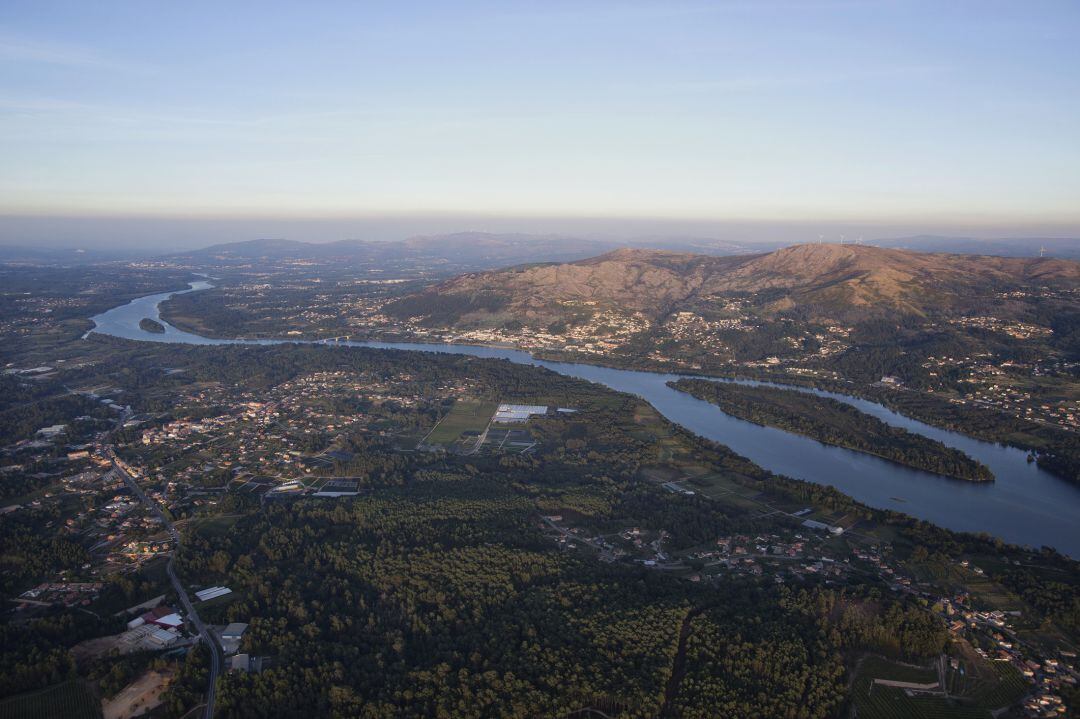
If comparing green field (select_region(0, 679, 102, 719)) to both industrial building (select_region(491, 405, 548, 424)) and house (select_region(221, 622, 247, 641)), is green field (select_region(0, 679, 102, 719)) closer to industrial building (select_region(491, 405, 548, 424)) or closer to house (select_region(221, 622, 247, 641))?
house (select_region(221, 622, 247, 641))

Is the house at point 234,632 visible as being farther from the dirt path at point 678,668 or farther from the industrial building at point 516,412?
the industrial building at point 516,412

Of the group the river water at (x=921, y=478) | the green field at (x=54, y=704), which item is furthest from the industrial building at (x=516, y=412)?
the green field at (x=54, y=704)

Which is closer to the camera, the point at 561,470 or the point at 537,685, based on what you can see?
the point at 537,685

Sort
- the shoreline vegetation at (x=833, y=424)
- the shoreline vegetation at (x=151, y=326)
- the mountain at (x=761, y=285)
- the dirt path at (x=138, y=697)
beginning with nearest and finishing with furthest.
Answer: the dirt path at (x=138, y=697)
the shoreline vegetation at (x=833, y=424)
the shoreline vegetation at (x=151, y=326)
the mountain at (x=761, y=285)

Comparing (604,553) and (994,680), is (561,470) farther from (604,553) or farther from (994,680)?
(994,680)

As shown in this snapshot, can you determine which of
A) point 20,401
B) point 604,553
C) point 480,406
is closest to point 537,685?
point 604,553

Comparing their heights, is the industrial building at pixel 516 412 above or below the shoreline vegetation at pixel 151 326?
below

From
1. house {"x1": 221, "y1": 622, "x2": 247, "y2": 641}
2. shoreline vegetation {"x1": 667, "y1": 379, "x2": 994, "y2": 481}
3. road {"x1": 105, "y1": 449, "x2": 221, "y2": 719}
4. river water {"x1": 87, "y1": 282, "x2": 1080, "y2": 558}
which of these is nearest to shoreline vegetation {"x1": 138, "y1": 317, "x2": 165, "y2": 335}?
road {"x1": 105, "y1": 449, "x2": 221, "y2": 719}
